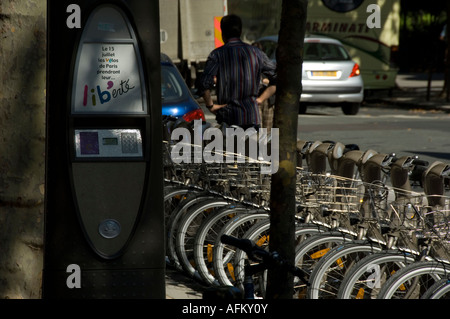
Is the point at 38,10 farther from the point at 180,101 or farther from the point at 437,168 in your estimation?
the point at 180,101

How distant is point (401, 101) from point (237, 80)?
18.0 metres

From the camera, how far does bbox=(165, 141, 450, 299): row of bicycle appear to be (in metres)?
4.77

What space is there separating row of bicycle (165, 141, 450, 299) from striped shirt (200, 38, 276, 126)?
2.83 feet

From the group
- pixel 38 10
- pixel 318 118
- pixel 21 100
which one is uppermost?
pixel 38 10

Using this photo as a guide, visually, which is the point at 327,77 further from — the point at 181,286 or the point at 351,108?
the point at 181,286

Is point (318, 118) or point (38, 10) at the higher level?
point (38, 10)

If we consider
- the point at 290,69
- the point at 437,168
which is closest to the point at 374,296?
the point at 437,168

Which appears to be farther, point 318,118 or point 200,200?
point 318,118

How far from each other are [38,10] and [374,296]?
2270 millimetres

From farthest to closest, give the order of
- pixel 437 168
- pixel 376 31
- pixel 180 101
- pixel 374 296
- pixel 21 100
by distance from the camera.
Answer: pixel 376 31 → pixel 180 101 → pixel 437 168 → pixel 374 296 → pixel 21 100

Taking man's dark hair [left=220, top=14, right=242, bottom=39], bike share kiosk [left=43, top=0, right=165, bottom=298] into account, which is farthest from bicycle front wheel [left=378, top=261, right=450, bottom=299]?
man's dark hair [left=220, top=14, right=242, bottom=39]

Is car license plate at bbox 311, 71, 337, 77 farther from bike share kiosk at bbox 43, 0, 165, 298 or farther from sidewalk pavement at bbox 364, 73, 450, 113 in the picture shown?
bike share kiosk at bbox 43, 0, 165, 298

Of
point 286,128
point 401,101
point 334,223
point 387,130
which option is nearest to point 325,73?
point 387,130

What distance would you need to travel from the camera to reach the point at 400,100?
25.7m
